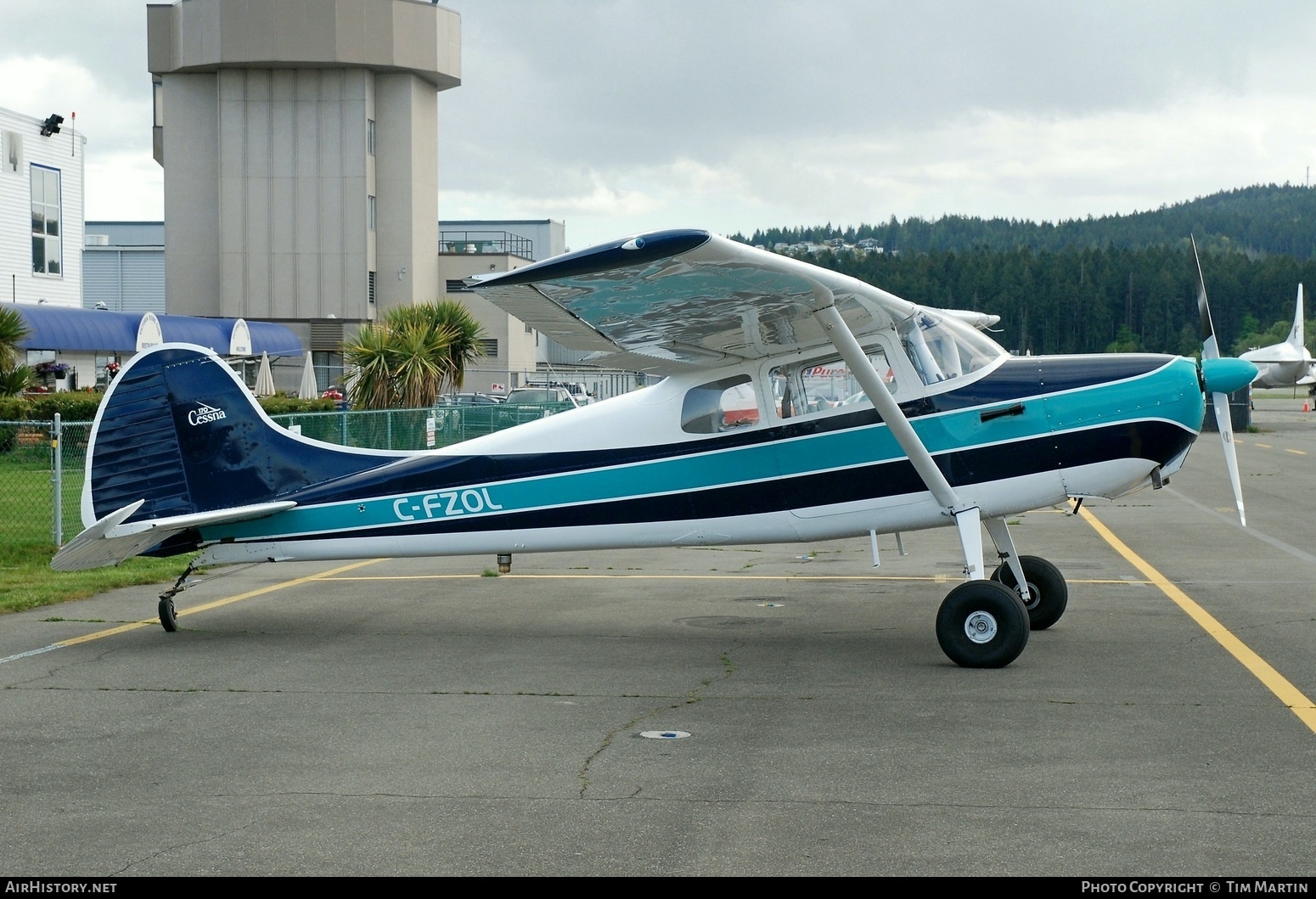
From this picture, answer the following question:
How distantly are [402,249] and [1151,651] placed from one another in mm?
53592

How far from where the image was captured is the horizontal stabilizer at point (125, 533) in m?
9.40

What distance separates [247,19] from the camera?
183 ft

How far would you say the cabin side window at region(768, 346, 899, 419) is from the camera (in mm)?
9117

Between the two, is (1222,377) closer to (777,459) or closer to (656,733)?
(777,459)

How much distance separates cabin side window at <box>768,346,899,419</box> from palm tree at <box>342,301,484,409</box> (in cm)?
2049

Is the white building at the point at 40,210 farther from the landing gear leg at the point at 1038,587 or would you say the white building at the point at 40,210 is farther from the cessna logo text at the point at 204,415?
the landing gear leg at the point at 1038,587

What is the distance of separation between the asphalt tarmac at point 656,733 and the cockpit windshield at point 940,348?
196cm

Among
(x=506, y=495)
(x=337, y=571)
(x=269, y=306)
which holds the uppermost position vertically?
(x=269, y=306)

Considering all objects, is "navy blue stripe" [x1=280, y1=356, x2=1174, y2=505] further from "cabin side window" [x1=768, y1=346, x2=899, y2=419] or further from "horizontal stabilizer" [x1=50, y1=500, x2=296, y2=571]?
"horizontal stabilizer" [x1=50, y1=500, x2=296, y2=571]

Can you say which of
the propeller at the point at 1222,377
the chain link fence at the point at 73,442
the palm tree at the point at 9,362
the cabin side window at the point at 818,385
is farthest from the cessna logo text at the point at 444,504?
the palm tree at the point at 9,362

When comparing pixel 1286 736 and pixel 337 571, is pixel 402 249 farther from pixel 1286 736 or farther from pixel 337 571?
A: pixel 1286 736

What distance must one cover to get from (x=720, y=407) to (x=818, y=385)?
74 cm

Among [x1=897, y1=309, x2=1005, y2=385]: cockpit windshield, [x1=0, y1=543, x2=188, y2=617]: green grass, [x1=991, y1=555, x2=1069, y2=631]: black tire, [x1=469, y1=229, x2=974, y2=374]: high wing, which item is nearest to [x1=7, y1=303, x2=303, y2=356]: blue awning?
[x1=0, y1=543, x2=188, y2=617]: green grass
